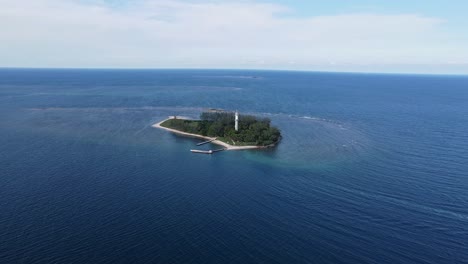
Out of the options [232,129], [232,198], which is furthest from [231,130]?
[232,198]

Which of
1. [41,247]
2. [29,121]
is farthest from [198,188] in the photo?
[29,121]

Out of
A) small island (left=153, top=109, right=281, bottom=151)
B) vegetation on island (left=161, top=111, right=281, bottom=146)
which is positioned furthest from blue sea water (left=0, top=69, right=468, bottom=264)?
vegetation on island (left=161, top=111, right=281, bottom=146)

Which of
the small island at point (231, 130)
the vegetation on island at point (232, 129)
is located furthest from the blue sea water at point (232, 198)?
the vegetation on island at point (232, 129)

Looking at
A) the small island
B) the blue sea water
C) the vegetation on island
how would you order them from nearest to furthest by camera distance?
1. the blue sea water
2. the small island
3. the vegetation on island

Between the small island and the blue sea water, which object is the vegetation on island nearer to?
the small island

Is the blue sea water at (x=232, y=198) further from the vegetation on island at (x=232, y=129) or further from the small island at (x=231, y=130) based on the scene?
the vegetation on island at (x=232, y=129)

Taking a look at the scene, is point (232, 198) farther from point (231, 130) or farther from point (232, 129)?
point (232, 129)

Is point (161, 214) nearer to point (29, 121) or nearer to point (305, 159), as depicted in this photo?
point (305, 159)
